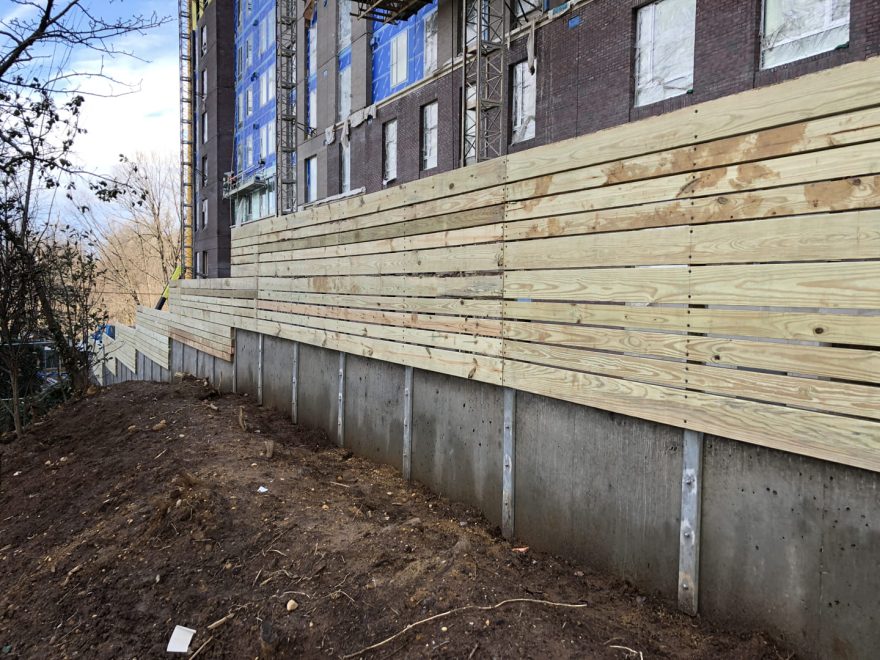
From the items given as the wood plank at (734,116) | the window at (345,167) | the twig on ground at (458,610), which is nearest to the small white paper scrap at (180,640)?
the twig on ground at (458,610)

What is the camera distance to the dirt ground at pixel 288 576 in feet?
10.2

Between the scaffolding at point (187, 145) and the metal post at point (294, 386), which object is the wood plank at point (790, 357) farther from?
the scaffolding at point (187, 145)

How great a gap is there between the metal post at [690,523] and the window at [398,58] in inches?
727

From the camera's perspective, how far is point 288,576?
388cm

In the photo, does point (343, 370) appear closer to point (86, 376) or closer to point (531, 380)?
point (531, 380)

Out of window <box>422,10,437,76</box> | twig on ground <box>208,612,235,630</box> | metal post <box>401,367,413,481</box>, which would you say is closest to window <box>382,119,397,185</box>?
window <box>422,10,437,76</box>

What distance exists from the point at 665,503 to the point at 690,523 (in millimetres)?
Result: 178

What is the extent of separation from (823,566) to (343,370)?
16.3ft

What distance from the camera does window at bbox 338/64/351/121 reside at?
22.1 meters

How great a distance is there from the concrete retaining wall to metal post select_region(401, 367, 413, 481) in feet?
0.16

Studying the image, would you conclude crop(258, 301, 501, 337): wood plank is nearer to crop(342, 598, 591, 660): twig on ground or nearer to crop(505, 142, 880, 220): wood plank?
crop(505, 142, 880, 220): wood plank

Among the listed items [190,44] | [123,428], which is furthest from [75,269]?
[190,44]

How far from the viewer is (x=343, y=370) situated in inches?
261

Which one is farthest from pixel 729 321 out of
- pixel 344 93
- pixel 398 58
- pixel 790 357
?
pixel 344 93
